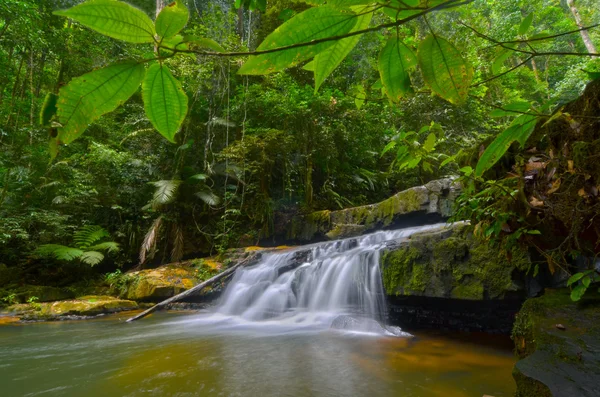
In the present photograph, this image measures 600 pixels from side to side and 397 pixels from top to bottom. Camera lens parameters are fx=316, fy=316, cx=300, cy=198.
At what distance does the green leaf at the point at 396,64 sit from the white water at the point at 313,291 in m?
3.70

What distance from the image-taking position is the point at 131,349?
3.42 m

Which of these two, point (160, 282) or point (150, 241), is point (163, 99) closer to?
point (160, 282)

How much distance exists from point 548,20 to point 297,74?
12.9 meters

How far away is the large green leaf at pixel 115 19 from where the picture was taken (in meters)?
0.40

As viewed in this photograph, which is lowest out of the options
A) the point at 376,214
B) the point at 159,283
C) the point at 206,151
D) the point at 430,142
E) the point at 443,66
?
the point at 159,283

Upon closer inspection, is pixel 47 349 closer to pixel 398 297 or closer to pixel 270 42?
pixel 398 297

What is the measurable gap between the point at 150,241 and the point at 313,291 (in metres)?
5.09

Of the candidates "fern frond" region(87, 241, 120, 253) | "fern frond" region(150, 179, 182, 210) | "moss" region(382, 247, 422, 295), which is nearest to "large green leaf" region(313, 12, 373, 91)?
"moss" region(382, 247, 422, 295)

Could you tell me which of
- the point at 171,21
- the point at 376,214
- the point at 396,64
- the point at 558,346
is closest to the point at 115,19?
the point at 171,21

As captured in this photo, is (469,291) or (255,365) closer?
(255,365)

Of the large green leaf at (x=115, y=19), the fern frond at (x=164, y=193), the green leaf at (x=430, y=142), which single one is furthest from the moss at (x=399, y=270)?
the fern frond at (x=164, y=193)

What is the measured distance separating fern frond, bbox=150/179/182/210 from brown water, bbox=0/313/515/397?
430 centimetres

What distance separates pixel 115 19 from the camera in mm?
420

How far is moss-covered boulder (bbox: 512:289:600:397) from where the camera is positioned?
1.46 metres
